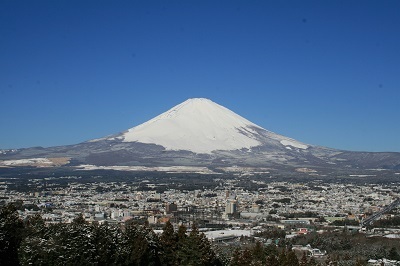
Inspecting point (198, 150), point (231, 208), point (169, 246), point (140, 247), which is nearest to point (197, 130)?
point (198, 150)

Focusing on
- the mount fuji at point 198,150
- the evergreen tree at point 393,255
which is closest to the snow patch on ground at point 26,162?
the mount fuji at point 198,150

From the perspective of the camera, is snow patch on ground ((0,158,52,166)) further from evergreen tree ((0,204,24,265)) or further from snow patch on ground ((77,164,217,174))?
evergreen tree ((0,204,24,265))

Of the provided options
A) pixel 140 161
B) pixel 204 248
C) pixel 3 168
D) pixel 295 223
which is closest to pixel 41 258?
pixel 204 248

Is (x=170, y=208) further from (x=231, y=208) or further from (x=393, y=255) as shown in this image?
(x=393, y=255)

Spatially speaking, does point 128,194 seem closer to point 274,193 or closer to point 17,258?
point 274,193

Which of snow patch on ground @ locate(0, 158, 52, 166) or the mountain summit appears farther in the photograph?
the mountain summit

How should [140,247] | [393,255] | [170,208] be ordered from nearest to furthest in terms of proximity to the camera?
[140,247]
[393,255]
[170,208]

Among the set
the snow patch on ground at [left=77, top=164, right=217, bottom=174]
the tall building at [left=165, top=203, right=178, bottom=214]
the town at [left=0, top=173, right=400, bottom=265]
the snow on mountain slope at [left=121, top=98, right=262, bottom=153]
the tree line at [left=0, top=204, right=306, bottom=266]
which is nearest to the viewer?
the tree line at [left=0, top=204, right=306, bottom=266]

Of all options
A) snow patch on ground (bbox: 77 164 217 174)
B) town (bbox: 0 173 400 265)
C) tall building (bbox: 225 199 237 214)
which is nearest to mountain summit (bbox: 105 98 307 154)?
snow patch on ground (bbox: 77 164 217 174)
